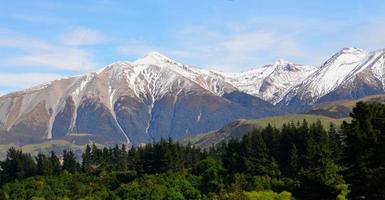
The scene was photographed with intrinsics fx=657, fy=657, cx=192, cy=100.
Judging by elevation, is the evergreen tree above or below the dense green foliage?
above

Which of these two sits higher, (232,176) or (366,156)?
(366,156)

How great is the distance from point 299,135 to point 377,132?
110 meters

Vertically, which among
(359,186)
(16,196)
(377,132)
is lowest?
(16,196)

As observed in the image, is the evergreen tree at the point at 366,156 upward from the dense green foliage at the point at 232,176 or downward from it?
upward

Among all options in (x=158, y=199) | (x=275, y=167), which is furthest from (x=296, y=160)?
(x=158, y=199)

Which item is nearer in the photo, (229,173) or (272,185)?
(272,185)

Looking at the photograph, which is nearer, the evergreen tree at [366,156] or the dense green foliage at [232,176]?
the evergreen tree at [366,156]

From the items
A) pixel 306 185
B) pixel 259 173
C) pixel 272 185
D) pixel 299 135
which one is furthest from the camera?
pixel 299 135

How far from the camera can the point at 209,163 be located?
177 metres

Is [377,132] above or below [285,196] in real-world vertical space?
above

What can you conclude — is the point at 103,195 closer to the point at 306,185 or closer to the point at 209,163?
the point at 209,163

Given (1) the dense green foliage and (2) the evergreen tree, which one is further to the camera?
(1) the dense green foliage

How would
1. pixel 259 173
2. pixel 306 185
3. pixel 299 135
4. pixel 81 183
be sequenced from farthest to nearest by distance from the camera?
pixel 81 183, pixel 299 135, pixel 259 173, pixel 306 185

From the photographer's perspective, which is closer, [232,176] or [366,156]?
[366,156]
